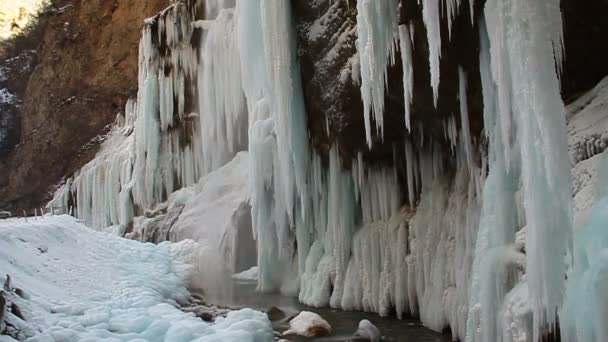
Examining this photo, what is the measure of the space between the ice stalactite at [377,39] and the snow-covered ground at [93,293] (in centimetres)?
360

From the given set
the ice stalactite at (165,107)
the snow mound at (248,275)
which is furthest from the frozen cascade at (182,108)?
the snow mound at (248,275)

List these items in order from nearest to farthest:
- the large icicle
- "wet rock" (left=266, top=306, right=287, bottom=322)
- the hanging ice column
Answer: the hanging ice column < "wet rock" (left=266, top=306, right=287, bottom=322) < the large icicle

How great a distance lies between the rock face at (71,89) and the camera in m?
29.2

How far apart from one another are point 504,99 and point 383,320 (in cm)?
513

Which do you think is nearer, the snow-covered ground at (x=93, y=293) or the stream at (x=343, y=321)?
the snow-covered ground at (x=93, y=293)

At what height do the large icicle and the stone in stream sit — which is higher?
the large icicle

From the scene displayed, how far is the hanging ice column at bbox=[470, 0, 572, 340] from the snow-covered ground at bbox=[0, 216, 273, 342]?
400 centimetres

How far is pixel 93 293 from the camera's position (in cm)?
964

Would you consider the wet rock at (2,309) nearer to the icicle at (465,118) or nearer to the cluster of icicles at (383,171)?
the cluster of icicles at (383,171)

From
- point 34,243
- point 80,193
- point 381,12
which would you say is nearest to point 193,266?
point 34,243

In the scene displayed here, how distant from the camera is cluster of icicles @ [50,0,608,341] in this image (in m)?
5.18

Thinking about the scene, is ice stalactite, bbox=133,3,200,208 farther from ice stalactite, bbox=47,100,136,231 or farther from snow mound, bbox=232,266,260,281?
snow mound, bbox=232,266,260,281

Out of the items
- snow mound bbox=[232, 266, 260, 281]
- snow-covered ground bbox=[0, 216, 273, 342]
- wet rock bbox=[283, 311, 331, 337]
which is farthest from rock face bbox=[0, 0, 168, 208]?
wet rock bbox=[283, 311, 331, 337]

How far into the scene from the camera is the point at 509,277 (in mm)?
6137
